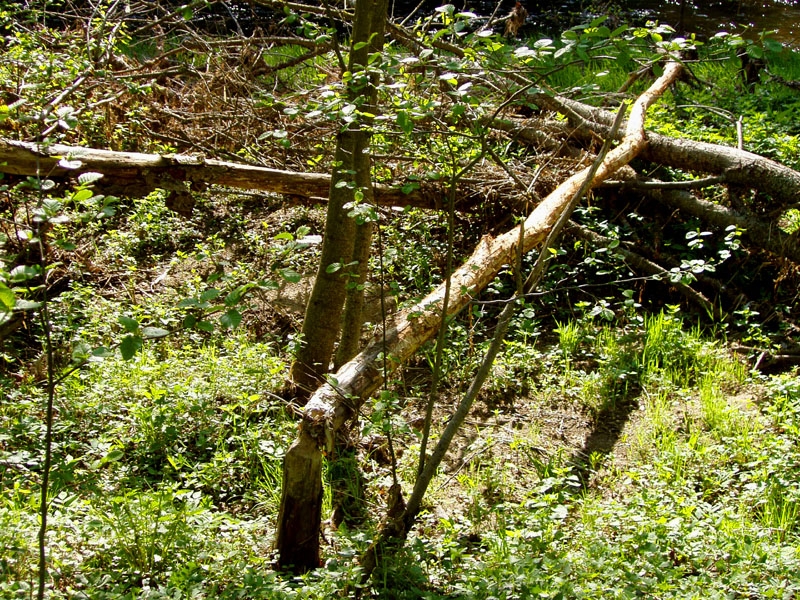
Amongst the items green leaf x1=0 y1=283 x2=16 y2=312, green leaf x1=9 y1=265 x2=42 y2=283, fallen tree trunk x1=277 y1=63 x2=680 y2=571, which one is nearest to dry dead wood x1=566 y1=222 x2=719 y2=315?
fallen tree trunk x1=277 y1=63 x2=680 y2=571

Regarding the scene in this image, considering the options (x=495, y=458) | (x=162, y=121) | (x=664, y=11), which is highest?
(x=664, y=11)

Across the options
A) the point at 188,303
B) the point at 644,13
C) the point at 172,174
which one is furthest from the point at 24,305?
the point at 644,13

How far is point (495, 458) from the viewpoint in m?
4.20

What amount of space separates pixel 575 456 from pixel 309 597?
1.92 metres

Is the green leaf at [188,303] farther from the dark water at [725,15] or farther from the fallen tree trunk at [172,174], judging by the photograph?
the dark water at [725,15]

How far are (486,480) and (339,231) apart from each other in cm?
162

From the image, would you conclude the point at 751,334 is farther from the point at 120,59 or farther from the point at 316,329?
the point at 120,59

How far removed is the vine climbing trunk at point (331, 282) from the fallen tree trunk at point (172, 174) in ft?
3.39

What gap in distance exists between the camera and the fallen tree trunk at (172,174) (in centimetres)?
515

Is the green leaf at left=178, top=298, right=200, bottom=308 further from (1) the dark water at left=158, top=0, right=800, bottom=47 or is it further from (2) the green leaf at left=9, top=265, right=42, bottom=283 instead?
(1) the dark water at left=158, top=0, right=800, bottom=47

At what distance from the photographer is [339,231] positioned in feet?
13.6

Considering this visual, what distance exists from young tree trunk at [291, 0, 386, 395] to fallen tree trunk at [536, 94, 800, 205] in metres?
1.84

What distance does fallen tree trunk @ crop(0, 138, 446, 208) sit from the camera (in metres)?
5.15

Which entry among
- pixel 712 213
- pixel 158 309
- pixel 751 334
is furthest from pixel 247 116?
pixel 751 334
